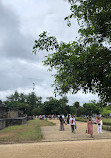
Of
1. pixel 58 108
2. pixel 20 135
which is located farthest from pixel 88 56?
pixel 58 108

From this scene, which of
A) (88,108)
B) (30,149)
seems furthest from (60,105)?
(30,149)

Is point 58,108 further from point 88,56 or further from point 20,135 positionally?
point 88,56

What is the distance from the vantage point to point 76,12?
19.8 ft

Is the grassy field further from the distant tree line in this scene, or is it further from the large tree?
the distant tree line

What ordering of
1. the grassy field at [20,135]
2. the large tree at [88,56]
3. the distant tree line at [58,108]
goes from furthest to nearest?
the distant tree line at [58,108] < the grassy field at [20,135] < the large tree at [88,56]

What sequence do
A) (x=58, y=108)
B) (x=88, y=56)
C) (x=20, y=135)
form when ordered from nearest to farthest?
(x=88, y=56), (x=20, y=135), (x=58, y=108)

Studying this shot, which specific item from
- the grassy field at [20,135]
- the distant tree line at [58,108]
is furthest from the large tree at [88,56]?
the distant tree line at [58,108]

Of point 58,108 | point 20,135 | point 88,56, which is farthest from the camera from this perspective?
point 58,108

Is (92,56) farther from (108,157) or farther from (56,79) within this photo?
(108,157)

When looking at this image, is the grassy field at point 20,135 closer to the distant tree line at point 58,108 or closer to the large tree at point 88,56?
the large tree at point 88,56

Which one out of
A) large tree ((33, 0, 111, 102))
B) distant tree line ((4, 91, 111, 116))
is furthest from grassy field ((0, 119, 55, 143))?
distant tree line ((4, 91, 111, 116))

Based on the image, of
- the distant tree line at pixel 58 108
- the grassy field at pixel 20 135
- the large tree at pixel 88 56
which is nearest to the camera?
the large tree at pixel 88 56

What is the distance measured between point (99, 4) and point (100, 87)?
2.62 meters

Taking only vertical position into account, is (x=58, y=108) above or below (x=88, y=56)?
below
